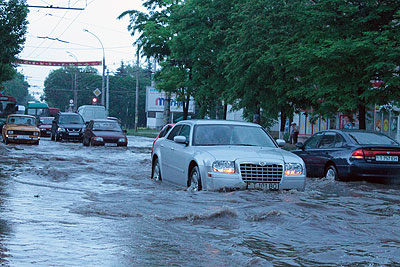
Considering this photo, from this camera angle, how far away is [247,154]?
1108cm

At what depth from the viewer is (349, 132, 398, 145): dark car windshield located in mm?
15062

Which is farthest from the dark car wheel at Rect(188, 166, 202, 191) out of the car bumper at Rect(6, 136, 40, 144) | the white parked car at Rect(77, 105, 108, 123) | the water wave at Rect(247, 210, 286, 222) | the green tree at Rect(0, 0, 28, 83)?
the white parked car at Rect(77, 105, 108, 123)

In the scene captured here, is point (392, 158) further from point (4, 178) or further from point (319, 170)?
point (4, 178)

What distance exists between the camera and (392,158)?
1466 cm

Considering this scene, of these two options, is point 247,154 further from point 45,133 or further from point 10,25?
point 45,133

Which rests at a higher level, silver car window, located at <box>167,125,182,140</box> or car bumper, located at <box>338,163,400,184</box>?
silver car window, located at <box>167,125,182,140</box>

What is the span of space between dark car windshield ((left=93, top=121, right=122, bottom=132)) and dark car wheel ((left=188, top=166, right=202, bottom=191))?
69.7ft

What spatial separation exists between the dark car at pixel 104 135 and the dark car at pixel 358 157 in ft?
55.4

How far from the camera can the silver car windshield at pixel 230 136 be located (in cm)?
1217

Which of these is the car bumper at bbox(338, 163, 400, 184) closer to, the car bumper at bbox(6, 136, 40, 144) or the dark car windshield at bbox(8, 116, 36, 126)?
the car bumper at bbox(6, 136, 40, 144)

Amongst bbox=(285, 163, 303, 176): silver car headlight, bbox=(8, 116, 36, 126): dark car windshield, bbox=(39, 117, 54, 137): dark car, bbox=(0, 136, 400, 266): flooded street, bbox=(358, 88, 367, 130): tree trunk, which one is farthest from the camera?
bbox=(39, 117, 54, 137): dark car

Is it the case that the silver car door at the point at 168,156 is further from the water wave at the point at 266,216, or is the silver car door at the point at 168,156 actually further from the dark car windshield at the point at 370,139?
the water wave at the point at 266,216

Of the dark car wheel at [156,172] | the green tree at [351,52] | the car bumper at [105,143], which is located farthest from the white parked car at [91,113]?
the dark car wheel at [156,172]

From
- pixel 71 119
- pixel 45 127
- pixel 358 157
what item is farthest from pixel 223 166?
pixel 45 127
